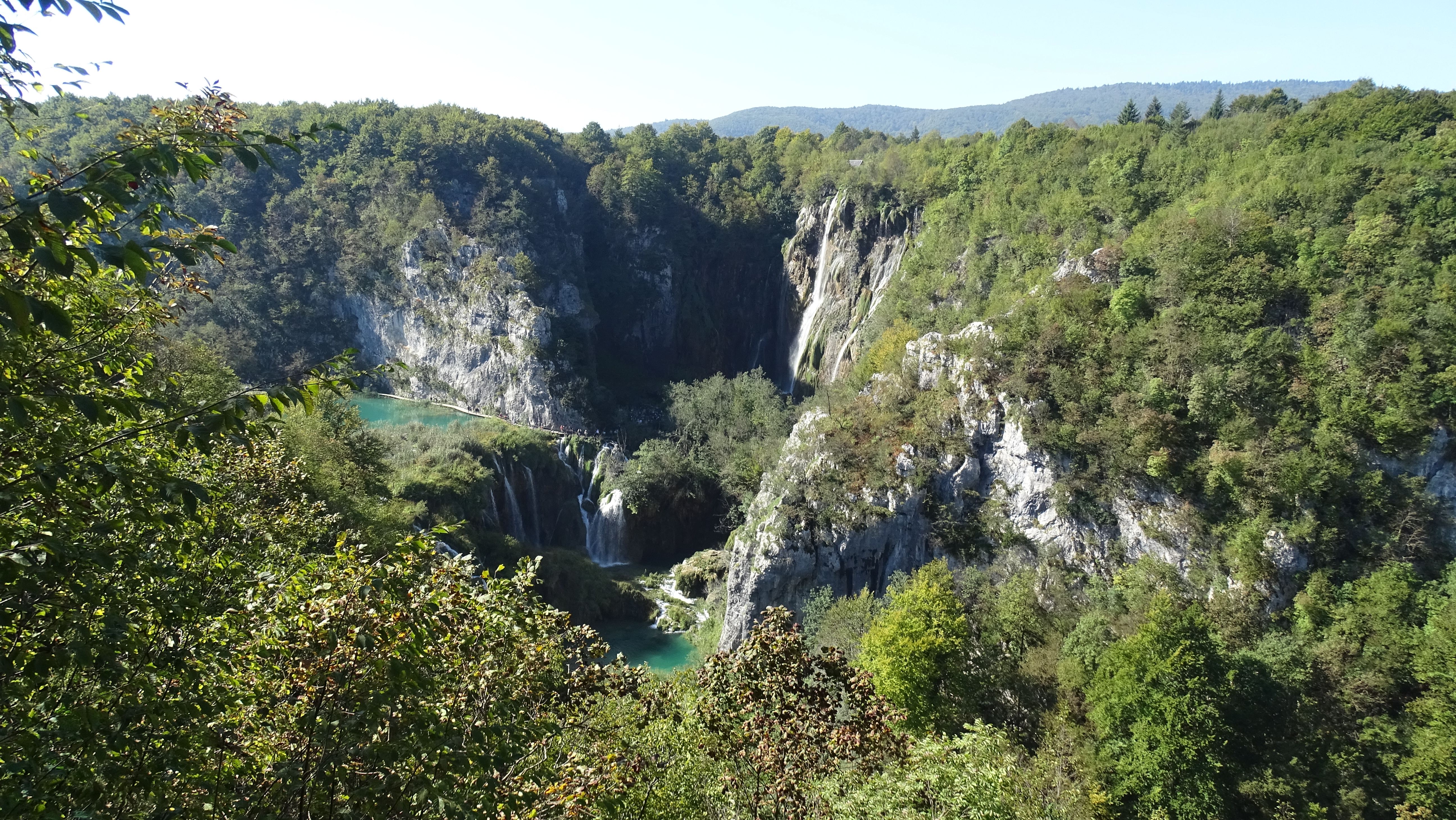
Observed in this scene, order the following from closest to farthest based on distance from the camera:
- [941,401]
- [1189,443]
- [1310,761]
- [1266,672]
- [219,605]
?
1. [219,605]
2. [1310,761]
3. [1266,672]
4. [1189,443]
5. [941,401]

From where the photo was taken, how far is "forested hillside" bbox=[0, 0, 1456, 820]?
4062 millimetres

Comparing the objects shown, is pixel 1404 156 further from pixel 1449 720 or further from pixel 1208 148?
pixel 1449 720

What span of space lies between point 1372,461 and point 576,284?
57.0 meters

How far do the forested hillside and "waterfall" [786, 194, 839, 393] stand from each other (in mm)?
745

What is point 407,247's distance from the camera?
6322 cm

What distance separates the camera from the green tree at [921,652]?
784 inches

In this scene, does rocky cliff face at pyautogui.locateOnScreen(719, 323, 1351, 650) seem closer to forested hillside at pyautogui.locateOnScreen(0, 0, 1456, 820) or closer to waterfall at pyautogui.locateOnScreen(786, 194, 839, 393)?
forested hillside at pyautogui.locateOnScreen(0, 0, 1456, 820)

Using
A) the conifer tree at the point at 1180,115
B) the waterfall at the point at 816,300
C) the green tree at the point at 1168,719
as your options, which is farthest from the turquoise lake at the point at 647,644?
the conifer tree at the point at 1180,115

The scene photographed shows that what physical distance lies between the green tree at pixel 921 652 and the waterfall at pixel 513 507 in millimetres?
23776

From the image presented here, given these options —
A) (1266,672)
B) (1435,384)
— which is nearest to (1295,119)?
(1435,384)

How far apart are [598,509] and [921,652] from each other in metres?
28.7

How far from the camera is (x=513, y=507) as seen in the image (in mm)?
40188

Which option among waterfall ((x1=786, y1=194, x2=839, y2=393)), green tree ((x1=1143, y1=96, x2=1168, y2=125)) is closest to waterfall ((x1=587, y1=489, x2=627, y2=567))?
waterfall ((x1=786, y1=194, x2=839, y2=393))

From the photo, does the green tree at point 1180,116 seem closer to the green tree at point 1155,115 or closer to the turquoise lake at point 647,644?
the green tree at point 1155,115
